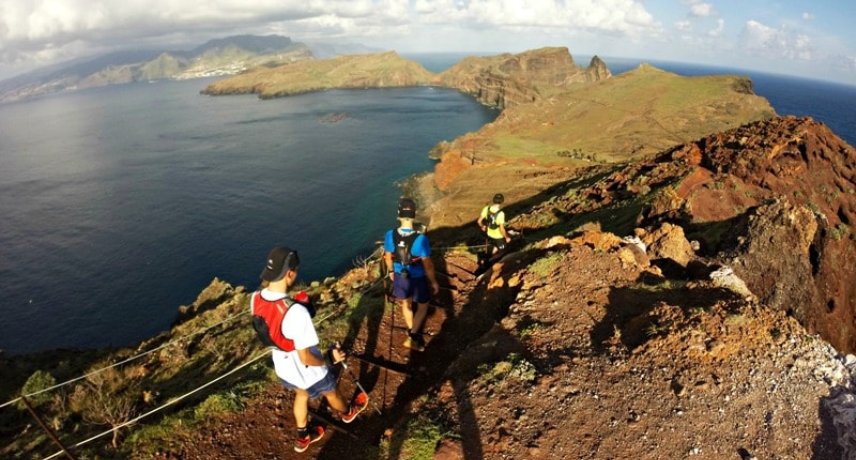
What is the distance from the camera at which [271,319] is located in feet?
16.9

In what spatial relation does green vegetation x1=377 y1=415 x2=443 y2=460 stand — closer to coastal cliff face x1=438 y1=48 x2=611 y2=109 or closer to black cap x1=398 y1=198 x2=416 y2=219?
black cap x1=398 y1=198 x2=416 y2=219

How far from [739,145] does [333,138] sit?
84.1 metres

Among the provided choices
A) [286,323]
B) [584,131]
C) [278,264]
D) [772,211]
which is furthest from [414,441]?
[584,131]

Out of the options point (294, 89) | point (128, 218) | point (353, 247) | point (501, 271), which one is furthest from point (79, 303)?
point (294, 89)

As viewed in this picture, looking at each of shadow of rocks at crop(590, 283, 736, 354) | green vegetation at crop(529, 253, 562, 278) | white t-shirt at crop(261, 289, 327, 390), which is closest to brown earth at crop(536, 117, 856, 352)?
shadow of rocks at crop(590, 283, 736, 354)

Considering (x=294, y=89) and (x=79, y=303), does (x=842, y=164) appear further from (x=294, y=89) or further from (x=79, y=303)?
(x=294, y=89)

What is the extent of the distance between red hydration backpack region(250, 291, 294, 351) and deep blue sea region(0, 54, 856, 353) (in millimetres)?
34986

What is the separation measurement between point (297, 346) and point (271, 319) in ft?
1.49

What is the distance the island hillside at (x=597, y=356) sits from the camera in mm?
5996

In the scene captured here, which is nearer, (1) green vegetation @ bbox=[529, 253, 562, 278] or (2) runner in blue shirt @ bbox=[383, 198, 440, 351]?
(2) runner in blue shirt @ bbox=[383, 198, 440, 351]

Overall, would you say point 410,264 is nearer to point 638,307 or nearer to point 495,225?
point 638,307

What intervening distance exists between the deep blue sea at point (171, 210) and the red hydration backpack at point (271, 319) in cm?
3499

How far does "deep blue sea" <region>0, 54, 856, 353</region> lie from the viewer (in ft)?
123

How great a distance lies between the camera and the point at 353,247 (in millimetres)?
44844
